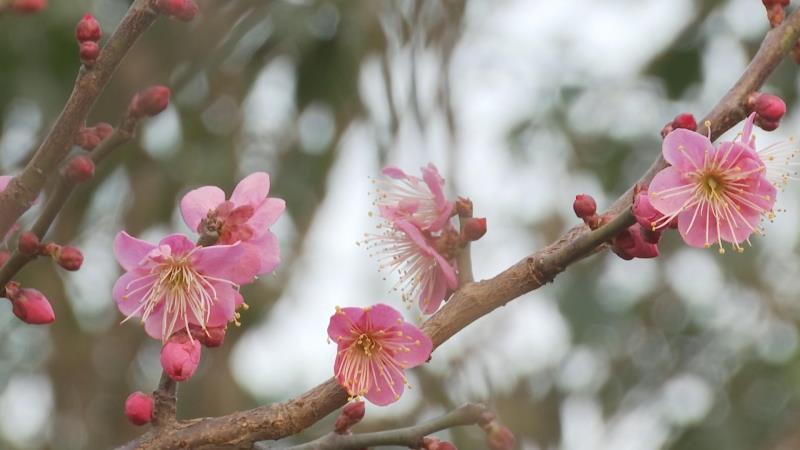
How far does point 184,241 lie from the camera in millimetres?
1080

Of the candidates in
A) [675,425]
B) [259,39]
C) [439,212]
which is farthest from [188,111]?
[439,212]

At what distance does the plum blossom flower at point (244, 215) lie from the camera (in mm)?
1056

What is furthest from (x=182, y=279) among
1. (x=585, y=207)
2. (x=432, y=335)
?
(x=585, y=207)

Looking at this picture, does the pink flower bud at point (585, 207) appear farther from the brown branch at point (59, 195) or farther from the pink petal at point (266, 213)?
the brown branch at point (59, 195)

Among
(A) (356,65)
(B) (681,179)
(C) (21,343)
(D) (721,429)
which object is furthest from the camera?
(C) (21,343)

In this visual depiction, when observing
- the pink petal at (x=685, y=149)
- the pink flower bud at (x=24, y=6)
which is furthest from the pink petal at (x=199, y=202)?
the pink petal at (x=685, y=149)

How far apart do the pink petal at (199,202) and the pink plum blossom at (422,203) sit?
0.21 meters

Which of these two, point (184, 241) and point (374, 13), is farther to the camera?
point (374, 13)

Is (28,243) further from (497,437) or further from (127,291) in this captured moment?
(497,437)

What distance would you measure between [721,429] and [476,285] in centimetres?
240

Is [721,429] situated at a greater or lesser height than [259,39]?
lesser

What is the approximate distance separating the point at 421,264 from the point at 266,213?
20 cm

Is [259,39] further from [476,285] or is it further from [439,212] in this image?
[476,285]

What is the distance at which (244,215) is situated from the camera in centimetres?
107
